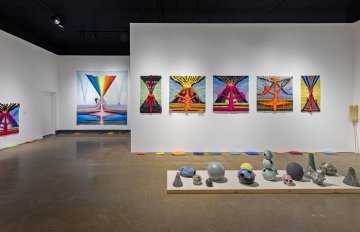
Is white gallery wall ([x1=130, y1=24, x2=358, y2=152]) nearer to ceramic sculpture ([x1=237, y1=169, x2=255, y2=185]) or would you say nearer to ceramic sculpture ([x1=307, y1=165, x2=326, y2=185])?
ceramic sculpture ([x1=307, y1=165, x2=326, y2=185])

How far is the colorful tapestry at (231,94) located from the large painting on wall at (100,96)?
5.48 m

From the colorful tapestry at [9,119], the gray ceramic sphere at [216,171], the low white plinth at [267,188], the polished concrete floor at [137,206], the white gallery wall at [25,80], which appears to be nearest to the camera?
the polished concrete floor at [137,206]

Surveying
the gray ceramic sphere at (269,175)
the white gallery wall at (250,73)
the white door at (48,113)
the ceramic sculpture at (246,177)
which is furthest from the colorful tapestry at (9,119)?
the gray ceramic sphere at (269,175)

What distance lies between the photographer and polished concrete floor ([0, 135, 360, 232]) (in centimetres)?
256

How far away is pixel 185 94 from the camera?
21.3 feet

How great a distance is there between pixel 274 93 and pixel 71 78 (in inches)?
331

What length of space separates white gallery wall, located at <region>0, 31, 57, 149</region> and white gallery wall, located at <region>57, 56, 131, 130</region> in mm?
556

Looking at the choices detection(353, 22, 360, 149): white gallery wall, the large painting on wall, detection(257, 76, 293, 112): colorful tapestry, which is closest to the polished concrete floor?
detection(257, 76, 293, 112): colorful tapestry

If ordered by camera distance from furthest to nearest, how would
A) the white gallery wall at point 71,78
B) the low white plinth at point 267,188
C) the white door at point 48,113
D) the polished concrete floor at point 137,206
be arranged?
the white gallery wall at point 71,78 → the white door at point 48,113 → the low white plinth at point 267,188 → the polished concrete floor at point 137,206

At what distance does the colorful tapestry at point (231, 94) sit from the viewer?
21.4ft

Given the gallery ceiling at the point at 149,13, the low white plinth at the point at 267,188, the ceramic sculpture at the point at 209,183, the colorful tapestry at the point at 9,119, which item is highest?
the gallery ceiling at the point at 149,13

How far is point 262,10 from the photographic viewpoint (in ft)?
20.5

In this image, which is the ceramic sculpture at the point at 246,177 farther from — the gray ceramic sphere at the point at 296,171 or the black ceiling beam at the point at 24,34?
the black ceiling beam at the point at 24,34

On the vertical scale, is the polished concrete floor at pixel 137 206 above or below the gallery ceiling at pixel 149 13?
below
